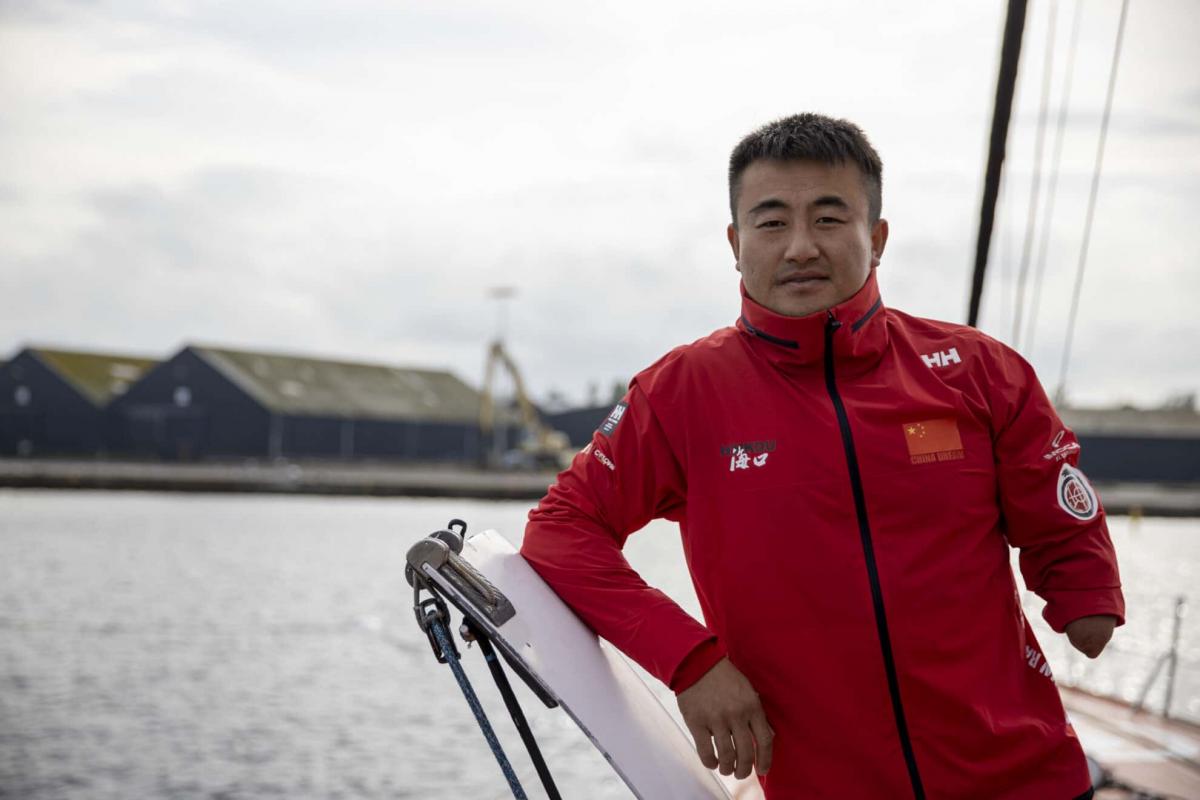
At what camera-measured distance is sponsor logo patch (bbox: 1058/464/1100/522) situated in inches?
82.2

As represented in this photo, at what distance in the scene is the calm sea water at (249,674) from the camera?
1419 cm

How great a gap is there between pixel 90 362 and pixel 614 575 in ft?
233

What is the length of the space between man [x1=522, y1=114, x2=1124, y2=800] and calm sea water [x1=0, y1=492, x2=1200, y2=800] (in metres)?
5.39

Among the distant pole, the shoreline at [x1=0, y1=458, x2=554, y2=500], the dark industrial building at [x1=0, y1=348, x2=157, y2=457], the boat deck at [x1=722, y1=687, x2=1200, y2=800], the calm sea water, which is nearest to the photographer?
the boat deck at [x1=722, y1=687, x2=1200, y2=800]

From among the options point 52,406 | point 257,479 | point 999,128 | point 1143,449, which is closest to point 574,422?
point 257,479

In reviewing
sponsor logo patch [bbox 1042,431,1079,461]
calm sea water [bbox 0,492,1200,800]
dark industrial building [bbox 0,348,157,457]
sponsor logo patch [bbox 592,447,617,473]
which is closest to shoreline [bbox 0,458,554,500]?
dark industrial building [bbox 0,348,157,457]

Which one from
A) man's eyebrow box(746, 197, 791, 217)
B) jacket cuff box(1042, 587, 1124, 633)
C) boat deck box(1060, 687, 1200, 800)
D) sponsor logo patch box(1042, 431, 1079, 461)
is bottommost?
boat deck box(1060, 687, 1200, 800)

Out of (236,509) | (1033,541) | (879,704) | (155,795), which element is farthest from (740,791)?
(236,509)

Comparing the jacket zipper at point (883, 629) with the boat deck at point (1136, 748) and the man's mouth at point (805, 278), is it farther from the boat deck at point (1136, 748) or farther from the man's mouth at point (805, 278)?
the boat deck at point (1136, 748)

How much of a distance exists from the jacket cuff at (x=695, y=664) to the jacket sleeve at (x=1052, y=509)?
0.61 metres

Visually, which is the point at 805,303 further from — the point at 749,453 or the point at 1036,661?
the point at 1036,661

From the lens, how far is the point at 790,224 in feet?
6.95

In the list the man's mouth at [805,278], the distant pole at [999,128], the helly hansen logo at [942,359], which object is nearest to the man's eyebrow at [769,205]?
the man's mouth at [805,278]

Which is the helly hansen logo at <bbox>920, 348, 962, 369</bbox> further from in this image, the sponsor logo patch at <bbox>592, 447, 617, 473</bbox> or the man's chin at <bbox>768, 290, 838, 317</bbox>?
the sponsor logo patch at <bbox>592, 447, 617, 473</bbox>
